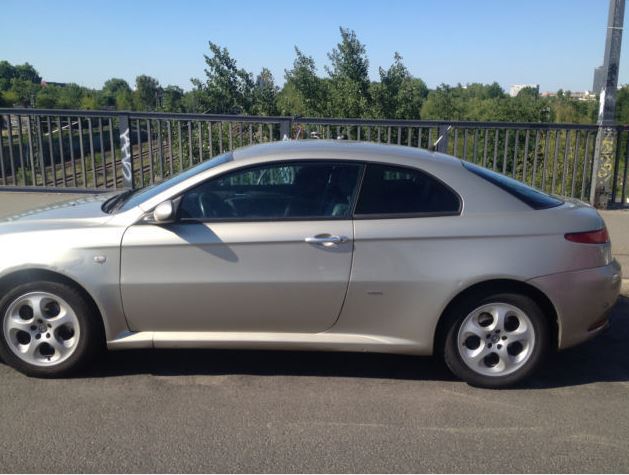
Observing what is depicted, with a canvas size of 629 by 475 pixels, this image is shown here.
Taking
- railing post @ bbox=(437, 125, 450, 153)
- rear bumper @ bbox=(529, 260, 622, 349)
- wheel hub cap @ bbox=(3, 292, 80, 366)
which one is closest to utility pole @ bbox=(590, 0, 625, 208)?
railing post @ bbox=(437, 125, 450, 153)

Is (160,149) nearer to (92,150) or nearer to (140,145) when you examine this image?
(140,145)

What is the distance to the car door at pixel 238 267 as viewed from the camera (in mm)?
3895

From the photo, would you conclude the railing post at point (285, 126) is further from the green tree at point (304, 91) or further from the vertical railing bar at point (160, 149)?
the green tree at point (304, 91)

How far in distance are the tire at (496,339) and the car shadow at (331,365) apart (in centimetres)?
22

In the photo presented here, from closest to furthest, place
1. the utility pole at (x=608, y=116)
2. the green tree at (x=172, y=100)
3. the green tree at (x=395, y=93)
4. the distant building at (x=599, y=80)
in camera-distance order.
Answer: the utility pole at (x=608, y=116)
the distant building at (x=599, y=80)
the green tree at (x=172, y=100)
the green tree at (x=395, y=93)

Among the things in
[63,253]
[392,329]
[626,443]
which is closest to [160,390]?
[63,253]

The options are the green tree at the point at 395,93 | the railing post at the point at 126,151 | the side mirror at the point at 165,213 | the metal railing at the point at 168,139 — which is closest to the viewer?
the side mirror at the point at 165,213

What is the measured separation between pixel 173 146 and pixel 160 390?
21.6 feet

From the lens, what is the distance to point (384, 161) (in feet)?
Result: 13.4

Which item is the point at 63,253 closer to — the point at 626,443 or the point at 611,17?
the point at 626,443

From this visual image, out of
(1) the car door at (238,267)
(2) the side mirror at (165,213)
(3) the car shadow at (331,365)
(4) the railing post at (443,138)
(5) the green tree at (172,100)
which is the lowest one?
(3) the car shadow at (331,365)

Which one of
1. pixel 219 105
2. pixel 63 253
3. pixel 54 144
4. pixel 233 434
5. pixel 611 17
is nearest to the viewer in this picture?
pixel 233 434

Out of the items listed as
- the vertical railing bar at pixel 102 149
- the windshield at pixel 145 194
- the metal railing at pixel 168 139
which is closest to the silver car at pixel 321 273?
the windshield at pixel 145 194

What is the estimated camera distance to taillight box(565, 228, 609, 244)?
3996 millimetres
